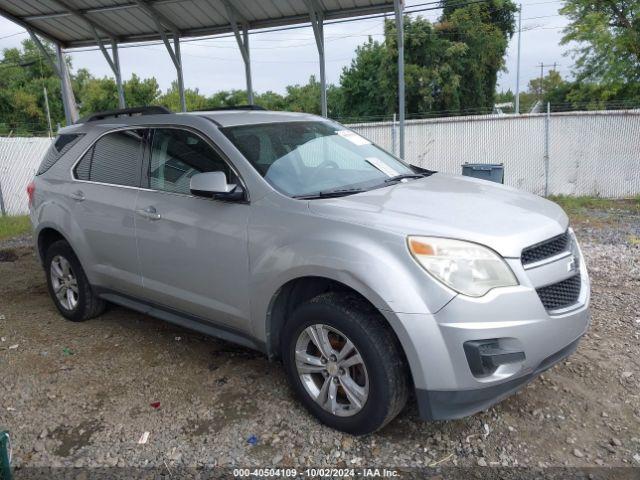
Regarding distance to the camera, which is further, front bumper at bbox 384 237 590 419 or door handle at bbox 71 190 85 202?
door handle at bbox 71 190 85 202

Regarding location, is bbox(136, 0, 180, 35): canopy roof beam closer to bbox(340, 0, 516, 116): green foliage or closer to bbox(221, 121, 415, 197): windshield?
bbox(221, 121, 415, 197): windshield

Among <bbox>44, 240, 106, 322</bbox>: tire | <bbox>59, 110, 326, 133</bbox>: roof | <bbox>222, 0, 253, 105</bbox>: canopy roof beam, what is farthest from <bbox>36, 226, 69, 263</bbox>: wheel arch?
<bbox>222, 0, 253, 105</bbox>: canopy roof beam

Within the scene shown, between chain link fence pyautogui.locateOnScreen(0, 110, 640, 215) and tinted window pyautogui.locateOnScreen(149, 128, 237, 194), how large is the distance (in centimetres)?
1017

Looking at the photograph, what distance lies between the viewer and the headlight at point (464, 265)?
2.57 m

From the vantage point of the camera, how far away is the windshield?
3396mm

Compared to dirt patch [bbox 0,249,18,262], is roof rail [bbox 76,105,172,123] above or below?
above

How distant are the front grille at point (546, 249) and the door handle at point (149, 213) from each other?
238 centimetres

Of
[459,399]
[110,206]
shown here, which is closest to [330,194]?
[459,399]

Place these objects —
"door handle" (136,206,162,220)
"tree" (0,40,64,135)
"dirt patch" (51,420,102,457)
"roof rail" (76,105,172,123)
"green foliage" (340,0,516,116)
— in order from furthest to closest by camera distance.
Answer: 1. "tree" (0,40,64,135)
2. "green foliage" (340,0,516,116)
3. "roof rail" (76,105,172,123)
4. "door handle" (136,206,162,220)
5. "dirt patch" (51,420,102,457)

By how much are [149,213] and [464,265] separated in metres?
2.27

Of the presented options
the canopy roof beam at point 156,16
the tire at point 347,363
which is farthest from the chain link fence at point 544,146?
the tire at point 347,363

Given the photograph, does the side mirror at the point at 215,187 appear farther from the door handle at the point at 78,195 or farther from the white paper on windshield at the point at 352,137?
the door handle at the point at 78,195

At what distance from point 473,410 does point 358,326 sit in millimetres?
698

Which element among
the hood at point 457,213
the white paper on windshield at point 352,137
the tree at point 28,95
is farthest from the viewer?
the tree at point 28,95
